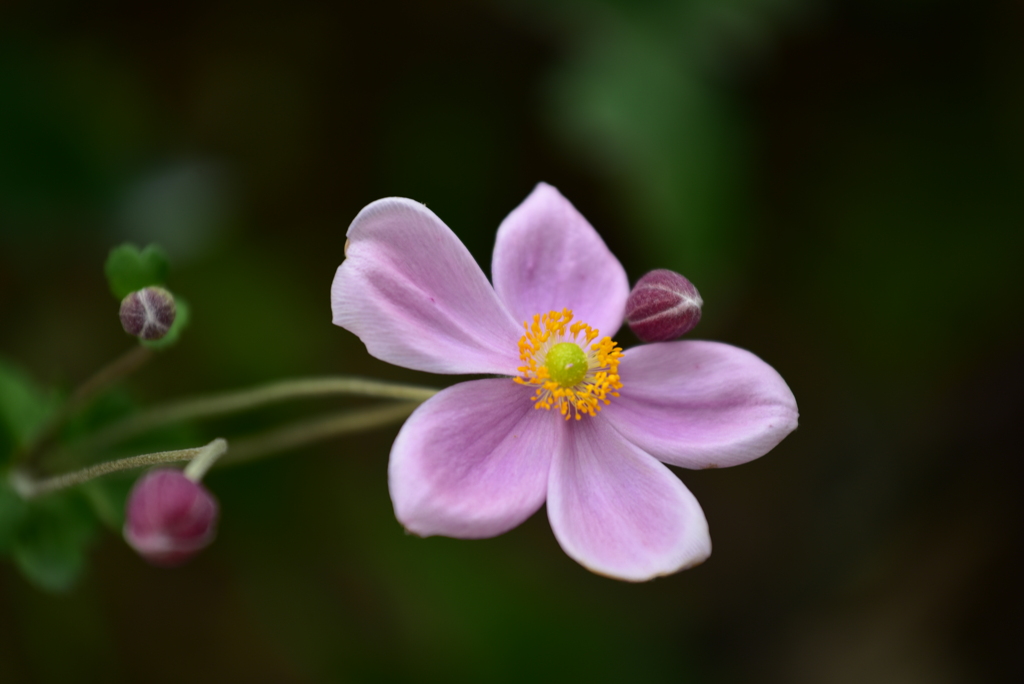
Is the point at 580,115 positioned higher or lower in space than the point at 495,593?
higher

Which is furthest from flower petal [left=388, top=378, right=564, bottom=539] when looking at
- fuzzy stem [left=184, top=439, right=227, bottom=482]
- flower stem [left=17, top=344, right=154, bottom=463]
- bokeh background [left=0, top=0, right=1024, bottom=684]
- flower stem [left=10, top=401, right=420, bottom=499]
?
bokeh background [left=0, top=0, right=1024, bottom=684]

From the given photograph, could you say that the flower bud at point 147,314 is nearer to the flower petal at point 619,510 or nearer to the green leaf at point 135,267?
the green leaf at point 135,267

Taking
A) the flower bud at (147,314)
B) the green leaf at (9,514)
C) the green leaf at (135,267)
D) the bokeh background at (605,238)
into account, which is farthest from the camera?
the bokeh background at (605,238)

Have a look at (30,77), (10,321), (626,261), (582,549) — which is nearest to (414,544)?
(626,261)

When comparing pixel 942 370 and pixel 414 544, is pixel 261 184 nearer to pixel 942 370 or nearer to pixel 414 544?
pixel 414 544

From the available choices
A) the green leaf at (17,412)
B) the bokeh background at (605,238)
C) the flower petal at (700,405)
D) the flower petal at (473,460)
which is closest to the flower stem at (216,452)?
the green leaf at (17,412)

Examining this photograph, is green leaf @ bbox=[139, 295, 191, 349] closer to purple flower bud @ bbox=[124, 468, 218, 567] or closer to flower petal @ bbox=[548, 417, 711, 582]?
purple flower bud @ bbox=[124, 468, 218, 567]
